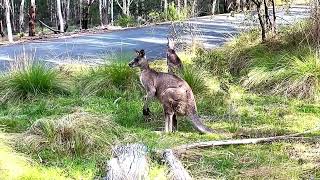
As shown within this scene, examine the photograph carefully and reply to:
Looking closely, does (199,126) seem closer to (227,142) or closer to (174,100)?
(174,100)

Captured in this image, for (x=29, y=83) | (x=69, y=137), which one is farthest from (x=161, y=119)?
(x=29, y=83)

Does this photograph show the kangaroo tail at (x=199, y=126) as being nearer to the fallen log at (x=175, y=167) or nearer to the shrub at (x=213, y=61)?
the fallen log at (x=175, y=167)

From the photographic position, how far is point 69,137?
572cm

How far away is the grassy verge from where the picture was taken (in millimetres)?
5160

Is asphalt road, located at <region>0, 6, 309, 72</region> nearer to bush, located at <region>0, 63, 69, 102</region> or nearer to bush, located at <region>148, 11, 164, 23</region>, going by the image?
bush, located at <region>0, 63, 69, 102</region>

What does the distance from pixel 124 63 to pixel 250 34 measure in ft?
11.1

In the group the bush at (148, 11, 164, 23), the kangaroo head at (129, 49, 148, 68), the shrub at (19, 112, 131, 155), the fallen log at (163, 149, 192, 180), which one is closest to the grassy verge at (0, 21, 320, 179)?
the shrub at (19, 112, 131, 155)

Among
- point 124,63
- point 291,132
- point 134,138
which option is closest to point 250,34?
point 124,63

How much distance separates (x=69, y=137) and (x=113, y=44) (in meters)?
9.70

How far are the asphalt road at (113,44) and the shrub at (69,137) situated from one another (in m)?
4.60

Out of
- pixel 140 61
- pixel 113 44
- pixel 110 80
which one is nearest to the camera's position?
pixel 140 61

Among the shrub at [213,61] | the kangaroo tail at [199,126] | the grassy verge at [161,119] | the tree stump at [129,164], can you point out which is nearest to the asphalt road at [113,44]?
the shrub at [213,61]

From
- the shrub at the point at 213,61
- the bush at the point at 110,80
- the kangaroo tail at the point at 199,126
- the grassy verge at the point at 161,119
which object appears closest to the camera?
the grassy verge at the point at 161,119

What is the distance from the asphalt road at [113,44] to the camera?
12031mm
